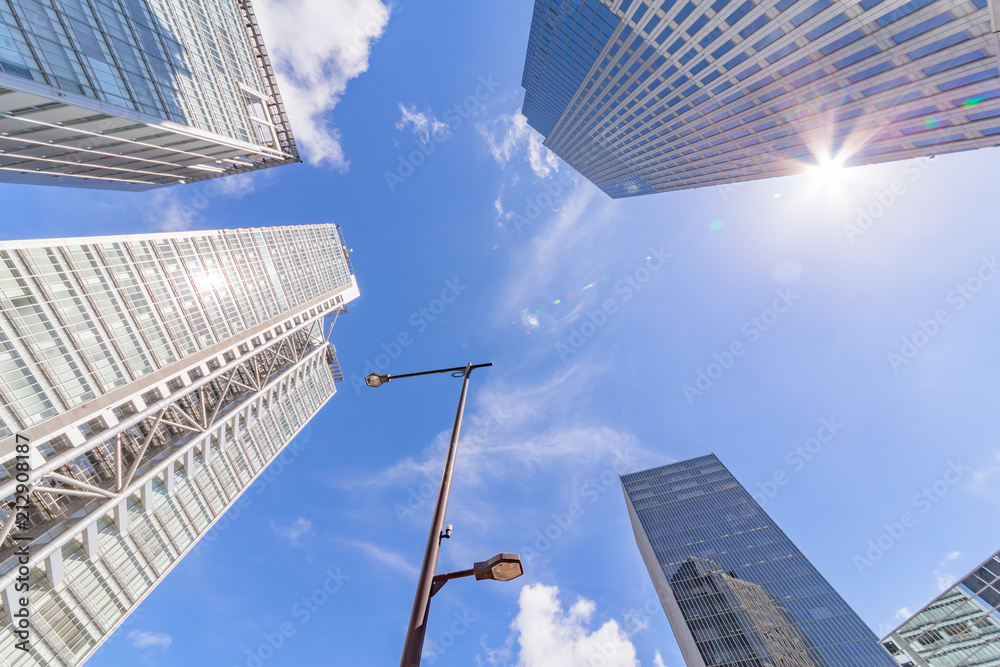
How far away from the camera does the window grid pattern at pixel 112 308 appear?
33.8 meters

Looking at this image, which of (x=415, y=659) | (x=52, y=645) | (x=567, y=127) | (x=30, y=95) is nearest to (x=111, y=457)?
(x=52, y=645)

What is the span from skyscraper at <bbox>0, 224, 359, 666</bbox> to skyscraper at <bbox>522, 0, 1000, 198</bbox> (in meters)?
68.6

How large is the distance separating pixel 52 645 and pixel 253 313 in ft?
157

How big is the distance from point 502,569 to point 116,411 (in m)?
60.7

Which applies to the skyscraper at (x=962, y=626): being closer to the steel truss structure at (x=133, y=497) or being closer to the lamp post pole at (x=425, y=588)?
the lamp post pole at (x=425, y=588)

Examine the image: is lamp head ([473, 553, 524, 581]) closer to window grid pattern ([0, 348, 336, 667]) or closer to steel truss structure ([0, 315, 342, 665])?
steel truss structure ([0, 315, 342, 665])

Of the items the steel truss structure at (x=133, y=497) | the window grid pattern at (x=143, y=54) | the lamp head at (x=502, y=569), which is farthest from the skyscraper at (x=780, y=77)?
the steel truss structure at (x=133, y=497)

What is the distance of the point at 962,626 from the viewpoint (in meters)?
37.8

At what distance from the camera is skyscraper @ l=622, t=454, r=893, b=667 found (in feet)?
219

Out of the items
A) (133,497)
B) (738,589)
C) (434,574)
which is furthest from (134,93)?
(738,589)

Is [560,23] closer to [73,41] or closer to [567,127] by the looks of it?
[567,127]

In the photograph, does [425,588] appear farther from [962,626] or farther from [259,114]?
[259,114]

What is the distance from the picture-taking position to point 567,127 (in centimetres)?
8800

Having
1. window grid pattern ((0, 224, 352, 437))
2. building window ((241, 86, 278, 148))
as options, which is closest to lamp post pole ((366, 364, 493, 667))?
window grid pattern ((0, 224, 352, 437))
